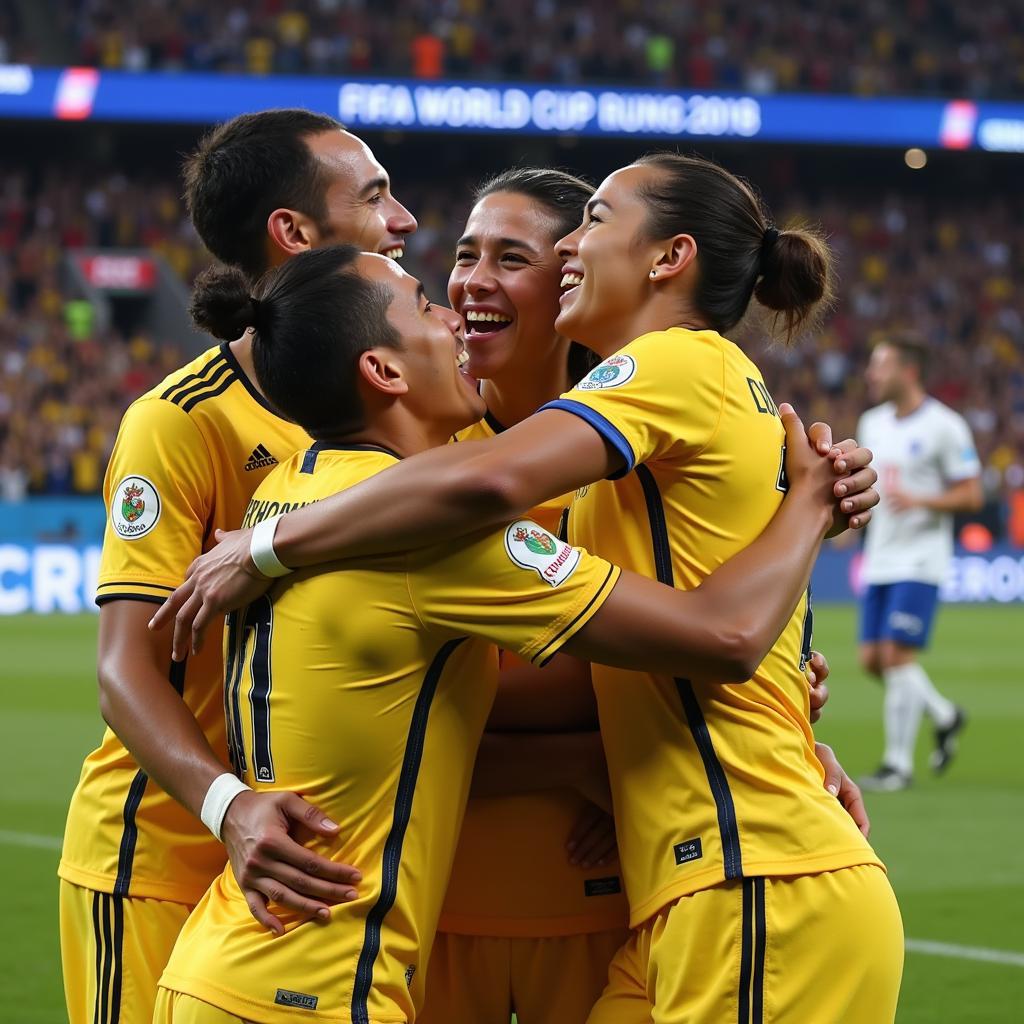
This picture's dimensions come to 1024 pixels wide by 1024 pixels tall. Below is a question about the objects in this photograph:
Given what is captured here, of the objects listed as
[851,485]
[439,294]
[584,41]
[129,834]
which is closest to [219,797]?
[129,834]

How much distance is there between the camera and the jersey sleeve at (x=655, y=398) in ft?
8.41

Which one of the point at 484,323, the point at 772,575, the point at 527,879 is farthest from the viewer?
the point at 484,323

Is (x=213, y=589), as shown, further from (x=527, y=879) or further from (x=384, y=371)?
(x=527, y=879)

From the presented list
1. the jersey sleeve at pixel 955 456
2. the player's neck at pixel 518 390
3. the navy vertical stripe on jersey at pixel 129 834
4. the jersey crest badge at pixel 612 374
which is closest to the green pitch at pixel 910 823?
the jersey crest badge at pixel 612 374

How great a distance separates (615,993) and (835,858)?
429mm

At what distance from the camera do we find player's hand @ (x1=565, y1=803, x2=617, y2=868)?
9.75 ft

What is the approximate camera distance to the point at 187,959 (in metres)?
2.53

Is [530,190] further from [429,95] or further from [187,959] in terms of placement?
[429,95]

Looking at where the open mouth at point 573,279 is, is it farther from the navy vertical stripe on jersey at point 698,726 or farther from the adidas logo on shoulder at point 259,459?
the adidas logo on shoulder at point 259,459

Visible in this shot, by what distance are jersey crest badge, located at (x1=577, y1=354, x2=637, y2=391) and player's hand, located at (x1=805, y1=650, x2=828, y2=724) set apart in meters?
0.67

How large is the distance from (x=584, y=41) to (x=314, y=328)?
32.2 meters

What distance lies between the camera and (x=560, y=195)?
372 cm

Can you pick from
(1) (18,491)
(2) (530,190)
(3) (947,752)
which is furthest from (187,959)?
(1) (18,491)

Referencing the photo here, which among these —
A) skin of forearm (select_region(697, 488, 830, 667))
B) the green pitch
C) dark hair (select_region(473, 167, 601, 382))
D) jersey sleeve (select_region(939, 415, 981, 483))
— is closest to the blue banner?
the green pitch
